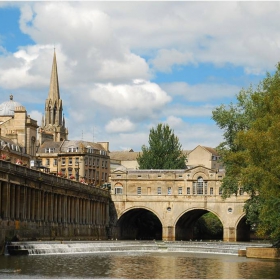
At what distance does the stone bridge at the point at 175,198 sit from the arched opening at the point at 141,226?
243cm

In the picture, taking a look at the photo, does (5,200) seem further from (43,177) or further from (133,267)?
(133,267)

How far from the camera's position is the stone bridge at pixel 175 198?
123 meters

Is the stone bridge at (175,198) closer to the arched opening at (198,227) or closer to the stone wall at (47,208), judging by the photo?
the arched opening at (198,227)

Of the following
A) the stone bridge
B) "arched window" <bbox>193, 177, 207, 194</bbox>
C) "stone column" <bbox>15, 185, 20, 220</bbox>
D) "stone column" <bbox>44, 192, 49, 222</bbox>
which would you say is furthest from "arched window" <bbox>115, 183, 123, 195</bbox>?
"stone column" <bbox>15, 185, 20, 220</bbox>

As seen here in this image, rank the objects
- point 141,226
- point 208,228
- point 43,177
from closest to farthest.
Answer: point 43,177, point 141,226, point 208,228

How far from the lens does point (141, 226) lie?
137m

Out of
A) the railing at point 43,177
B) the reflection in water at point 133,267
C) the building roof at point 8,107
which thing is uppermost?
the building roof at point 8,107

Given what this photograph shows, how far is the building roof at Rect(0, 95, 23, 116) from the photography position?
164875 millimetres

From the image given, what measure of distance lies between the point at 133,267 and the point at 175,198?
71663 millimetres

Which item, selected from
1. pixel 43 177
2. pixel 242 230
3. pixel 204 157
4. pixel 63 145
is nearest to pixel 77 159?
pixel 63 145

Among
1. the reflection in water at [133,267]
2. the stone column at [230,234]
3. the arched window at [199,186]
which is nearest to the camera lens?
the reflection in water at [133,267]

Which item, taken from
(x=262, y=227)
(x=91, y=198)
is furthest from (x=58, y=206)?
(x=262, y=227)

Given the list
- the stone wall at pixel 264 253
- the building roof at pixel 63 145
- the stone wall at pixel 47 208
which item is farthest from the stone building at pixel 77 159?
the stone wall at pixel 264 253

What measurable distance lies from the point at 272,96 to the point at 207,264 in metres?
14.5
